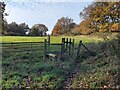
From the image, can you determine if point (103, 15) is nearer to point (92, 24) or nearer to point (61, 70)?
point (92, 24)

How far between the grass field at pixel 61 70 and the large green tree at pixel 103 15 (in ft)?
15.4

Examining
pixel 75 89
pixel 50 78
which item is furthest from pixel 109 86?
pixel 50 78

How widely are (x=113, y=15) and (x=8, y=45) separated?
279 inches

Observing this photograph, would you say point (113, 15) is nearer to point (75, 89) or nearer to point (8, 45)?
point (8, 45)

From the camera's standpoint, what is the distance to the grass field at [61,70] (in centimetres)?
636

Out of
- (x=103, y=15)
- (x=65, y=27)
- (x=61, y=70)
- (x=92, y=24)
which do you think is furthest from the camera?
(x=92, y=24)

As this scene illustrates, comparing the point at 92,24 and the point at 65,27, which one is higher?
the point at 92,24

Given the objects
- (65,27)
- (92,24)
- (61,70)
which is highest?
(92,24)

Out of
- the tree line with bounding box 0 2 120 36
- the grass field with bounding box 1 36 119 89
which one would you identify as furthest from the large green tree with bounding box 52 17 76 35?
the grass field with bounding box 1 36 119 89

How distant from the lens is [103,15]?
16.0 metres

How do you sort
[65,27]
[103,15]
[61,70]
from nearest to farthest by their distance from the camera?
[61,70], [65,27], [103,15]

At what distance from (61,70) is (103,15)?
31.1ft

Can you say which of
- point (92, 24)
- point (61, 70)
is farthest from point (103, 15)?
point (61, 70)

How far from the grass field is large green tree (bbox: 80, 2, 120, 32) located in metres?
4.71
